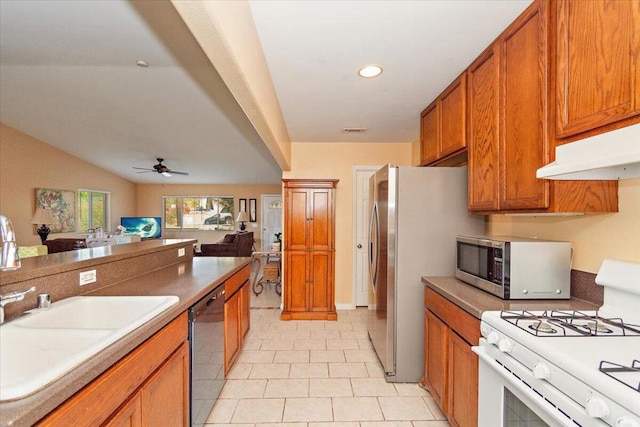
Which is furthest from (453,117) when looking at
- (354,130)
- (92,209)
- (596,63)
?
(92,209)

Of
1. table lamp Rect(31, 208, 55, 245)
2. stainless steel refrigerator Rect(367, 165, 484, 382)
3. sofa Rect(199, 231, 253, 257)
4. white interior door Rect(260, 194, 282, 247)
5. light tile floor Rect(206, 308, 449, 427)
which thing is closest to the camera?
light tile floor Rect(206, 308, 449, 427)

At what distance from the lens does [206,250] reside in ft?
19.2

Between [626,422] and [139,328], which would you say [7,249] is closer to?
[139,328]

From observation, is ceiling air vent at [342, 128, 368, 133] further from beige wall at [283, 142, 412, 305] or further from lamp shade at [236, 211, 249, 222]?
lamp shade at [236, 211, 249, 222]

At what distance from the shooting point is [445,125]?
94.6 inches

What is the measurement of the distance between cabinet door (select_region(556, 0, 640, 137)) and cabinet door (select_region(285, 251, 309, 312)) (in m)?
2.95

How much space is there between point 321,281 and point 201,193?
6.56 metres

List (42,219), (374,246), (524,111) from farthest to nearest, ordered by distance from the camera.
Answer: (42,219) → (374,246) → (524,111)

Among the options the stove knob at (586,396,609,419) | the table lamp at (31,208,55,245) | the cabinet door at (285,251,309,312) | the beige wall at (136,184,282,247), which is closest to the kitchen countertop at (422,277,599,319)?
the stove knob at (586,396,609,419)

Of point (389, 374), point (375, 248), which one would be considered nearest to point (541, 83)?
point (375, 248)

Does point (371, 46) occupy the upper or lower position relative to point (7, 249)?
upper

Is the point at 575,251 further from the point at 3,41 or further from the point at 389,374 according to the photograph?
the point at 3,41

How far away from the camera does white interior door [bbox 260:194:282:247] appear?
29.6 feet

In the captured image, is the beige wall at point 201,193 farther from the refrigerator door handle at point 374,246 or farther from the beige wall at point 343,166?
the refrigerator door handle at point 374,246
